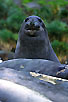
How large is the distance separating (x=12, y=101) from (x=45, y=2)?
1045 cm

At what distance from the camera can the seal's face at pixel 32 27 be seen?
6.81ft

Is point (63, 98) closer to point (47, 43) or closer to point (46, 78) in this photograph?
point (46, 78)

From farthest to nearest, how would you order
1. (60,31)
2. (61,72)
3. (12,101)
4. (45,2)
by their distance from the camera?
(45,2) < (60,31) < (61,72) < (12,101)

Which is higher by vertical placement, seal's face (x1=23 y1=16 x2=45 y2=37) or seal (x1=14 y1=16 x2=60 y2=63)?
seal's face (x1=23 y1=16 x2=45 y2=37)

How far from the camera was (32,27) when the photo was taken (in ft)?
6.80

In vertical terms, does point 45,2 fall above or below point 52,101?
above

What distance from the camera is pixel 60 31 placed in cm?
786

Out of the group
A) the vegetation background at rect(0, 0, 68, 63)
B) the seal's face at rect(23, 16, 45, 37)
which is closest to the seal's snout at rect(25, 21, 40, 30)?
the seal's face at rect(23, 16, 45, 37)

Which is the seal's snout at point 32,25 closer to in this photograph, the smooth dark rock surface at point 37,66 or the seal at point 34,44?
the seal at point 34,44

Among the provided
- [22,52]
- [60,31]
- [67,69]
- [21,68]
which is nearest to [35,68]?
[21,68]

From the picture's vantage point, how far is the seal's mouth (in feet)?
6.80

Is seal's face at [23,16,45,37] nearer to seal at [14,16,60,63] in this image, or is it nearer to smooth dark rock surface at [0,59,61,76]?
seal at [14,16,60,63]

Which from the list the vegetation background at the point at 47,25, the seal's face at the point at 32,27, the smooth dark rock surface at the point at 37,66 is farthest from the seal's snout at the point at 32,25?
the vegetation background at the point at 47,25

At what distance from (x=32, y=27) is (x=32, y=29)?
1.1 inches
